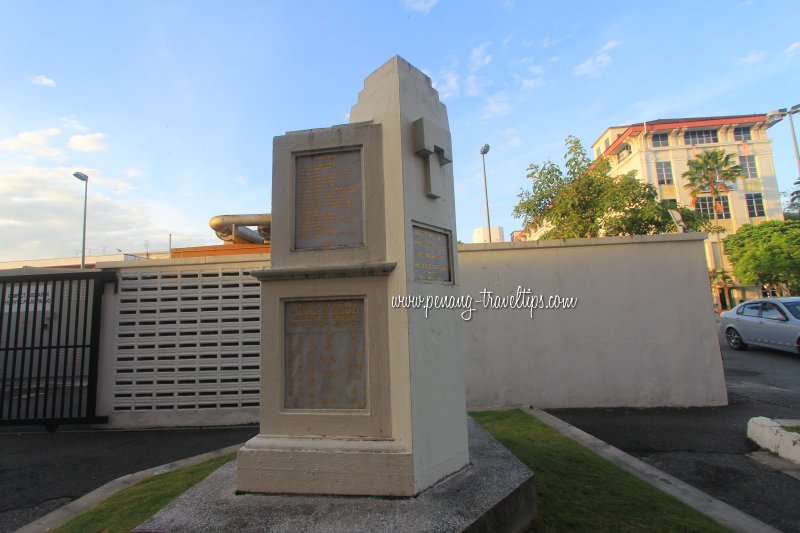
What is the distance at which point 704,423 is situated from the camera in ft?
19.6

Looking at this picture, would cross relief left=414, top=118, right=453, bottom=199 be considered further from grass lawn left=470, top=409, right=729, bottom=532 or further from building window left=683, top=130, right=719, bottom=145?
building window left=683, top=130, right=719, bottom=145

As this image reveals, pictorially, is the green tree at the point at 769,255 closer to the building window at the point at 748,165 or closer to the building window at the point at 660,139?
the building window at the point at 748,165

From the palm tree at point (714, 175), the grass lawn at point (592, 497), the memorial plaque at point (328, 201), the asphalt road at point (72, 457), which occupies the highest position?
the palm tree at point (714, 175)

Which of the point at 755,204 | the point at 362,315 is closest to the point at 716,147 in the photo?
the point at 755,204

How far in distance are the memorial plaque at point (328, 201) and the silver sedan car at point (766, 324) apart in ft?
42.0

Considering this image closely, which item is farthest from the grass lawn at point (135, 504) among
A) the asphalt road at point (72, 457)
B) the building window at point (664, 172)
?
the building window at point (664, 172)

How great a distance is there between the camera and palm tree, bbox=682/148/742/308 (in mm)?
31469

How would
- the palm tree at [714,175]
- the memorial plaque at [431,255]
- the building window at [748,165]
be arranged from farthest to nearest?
1. the building window at [748,165]
2. the palm tree at [714,175]
3. the memorial plaque at [431,255]

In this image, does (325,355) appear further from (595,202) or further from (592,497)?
(595,202)

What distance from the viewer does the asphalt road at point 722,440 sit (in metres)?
3.63

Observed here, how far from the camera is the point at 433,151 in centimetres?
337

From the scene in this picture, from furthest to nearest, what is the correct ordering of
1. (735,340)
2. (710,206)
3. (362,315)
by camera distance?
1. (710,206)
2. (735,340)
3. (362,315)

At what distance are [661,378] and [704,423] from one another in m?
1.04

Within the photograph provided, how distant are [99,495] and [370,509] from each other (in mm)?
3062
